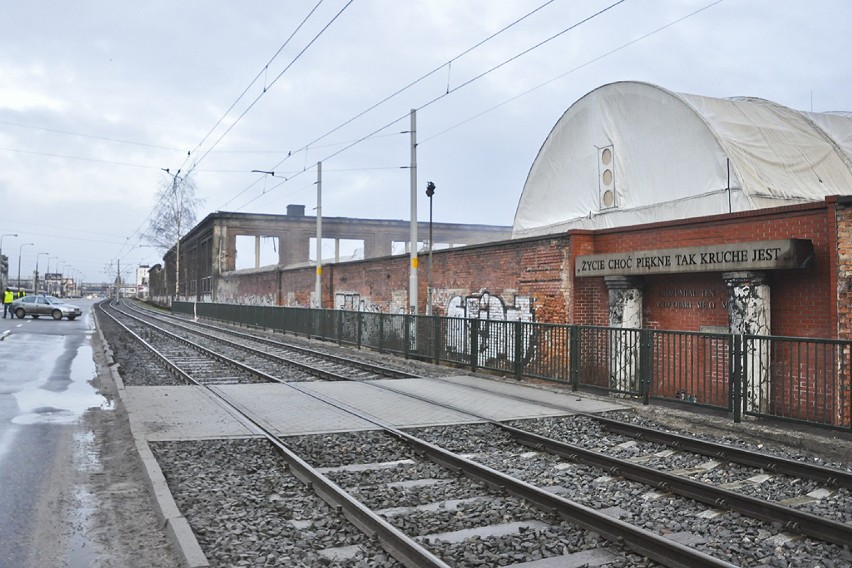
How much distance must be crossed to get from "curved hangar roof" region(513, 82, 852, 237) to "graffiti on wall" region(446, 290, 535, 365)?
3813 mm

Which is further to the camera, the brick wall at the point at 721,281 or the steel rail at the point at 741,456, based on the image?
the brick wall at the point at 721,281

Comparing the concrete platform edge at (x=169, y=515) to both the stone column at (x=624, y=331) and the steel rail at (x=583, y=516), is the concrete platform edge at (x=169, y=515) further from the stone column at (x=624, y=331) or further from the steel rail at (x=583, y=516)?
the stone column at (x=624, y=331)

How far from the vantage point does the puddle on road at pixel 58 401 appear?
1027 centimetres

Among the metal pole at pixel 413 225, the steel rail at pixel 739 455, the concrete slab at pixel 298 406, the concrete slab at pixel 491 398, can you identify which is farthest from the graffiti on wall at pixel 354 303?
the steel rail at pixel 739 455

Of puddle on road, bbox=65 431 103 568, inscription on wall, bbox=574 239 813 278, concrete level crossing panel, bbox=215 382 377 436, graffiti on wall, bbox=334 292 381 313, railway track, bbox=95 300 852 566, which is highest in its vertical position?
inscription on wall, bbox=574 239 813 278

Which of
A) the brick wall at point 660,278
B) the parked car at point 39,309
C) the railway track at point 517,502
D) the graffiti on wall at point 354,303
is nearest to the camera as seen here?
the railway track at point 517,502

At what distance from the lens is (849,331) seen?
9562 millimetres

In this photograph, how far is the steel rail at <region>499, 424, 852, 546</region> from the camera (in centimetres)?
526

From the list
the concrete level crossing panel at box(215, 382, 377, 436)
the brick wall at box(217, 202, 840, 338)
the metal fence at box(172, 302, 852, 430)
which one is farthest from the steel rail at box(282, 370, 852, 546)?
the brick wall at box(217, 202, 840, 338)

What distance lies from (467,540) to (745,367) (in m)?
6.11

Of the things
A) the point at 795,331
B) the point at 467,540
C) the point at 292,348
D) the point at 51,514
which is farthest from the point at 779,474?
the point at 292,348

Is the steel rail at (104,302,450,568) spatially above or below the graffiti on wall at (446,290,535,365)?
below

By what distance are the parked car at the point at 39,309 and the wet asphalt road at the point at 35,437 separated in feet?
83.4

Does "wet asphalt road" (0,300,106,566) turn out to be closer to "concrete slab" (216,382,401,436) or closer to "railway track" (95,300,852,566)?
"railway track" (95,300,852,566)
